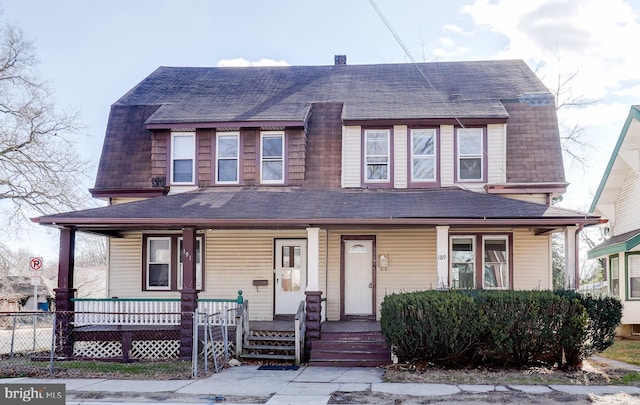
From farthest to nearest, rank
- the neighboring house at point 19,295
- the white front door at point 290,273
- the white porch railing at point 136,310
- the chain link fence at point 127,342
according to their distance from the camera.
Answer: the neighboring house at point 19,295, the white front door at point 290,273, the white porch railing at point 136,310, the chain link fence at point 127,342

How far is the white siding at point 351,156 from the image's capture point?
1686cm

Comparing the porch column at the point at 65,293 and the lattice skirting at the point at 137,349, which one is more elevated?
the porch column at the point at 65,293

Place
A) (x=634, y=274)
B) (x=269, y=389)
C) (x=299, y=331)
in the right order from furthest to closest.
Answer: (x=634, y=274) → (x=299, y=331) → (x=269, y=389)

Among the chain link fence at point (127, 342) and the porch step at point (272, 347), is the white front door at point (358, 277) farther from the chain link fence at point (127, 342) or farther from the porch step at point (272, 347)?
the chain link fence at point (127, 342)

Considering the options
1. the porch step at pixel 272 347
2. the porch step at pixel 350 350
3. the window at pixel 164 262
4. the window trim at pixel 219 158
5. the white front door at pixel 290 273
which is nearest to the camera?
the porch step at pixel 350 350

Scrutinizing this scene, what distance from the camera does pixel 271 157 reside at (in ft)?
56.2

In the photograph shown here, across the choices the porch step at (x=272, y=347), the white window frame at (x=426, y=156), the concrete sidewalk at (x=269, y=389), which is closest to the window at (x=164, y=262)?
the porch step at (x=272, y=347)

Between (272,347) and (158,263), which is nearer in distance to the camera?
(272,347)

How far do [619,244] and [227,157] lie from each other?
10.6m

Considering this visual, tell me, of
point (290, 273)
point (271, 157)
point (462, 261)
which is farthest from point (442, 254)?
point (271, 157)

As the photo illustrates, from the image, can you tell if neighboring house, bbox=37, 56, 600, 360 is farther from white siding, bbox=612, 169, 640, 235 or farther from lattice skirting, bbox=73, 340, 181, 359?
white siding, bbox=612, 169, 640, 235

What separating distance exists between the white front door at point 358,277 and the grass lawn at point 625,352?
5553 mm

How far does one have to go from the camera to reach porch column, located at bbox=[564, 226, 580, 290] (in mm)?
14078

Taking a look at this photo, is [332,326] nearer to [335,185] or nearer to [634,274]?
[335,185]
